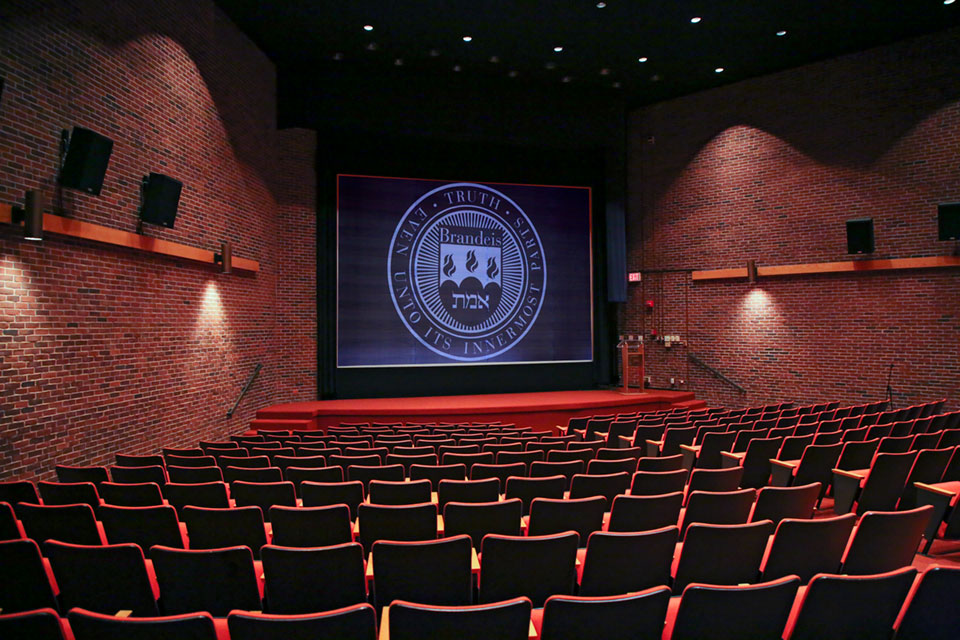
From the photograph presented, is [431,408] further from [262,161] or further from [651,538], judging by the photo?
[651,538]

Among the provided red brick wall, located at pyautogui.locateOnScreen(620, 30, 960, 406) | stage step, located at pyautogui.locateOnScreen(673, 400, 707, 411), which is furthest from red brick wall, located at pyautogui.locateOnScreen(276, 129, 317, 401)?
stage step, located at pyautogui.locateOnScreen(673, 400, 707, 411)

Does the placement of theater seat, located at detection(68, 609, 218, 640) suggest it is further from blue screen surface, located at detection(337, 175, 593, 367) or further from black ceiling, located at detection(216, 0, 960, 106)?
blue screen surface, located at detection(337, 175, 593, 367)

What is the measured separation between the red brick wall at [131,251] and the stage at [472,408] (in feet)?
2.64

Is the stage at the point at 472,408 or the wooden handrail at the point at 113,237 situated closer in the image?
the wooden handrail at the point at 113,237

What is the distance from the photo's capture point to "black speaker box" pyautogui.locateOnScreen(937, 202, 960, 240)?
10.4 m

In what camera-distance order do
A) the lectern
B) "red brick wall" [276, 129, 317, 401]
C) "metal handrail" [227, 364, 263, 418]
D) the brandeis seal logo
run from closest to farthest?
"metal handrail" [227, 364, 263, 418], "red brick wall" [276, 129, 317, 401], the brandeis seal logo, the lectern

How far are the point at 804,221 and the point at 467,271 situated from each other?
295 inches

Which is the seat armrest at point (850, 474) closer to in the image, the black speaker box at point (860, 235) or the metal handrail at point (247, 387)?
the black speaker box at point (860, 235)

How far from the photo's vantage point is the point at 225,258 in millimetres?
9703

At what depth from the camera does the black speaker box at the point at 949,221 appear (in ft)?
34.1

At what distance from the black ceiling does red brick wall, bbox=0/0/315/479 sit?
53.9 inches

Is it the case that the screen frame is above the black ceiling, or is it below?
below

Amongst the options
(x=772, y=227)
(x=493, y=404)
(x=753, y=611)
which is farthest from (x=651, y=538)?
(x=772, y=227)

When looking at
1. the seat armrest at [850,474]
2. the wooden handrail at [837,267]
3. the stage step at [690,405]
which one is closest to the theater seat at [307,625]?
the seat armrest at [850,474]
